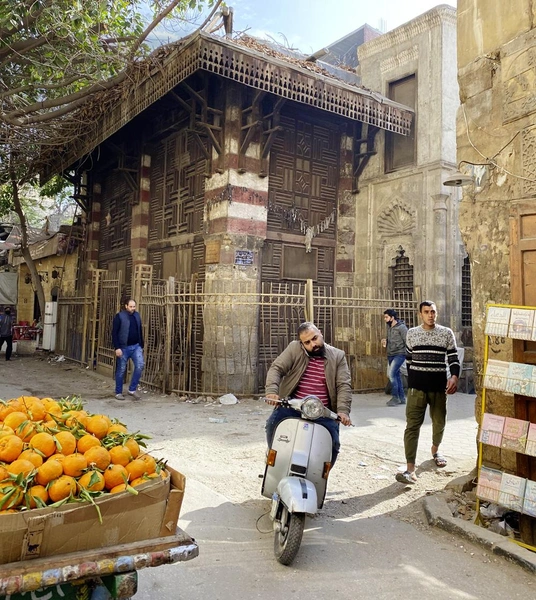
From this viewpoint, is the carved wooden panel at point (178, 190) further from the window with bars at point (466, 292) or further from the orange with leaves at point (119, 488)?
the orange with leaves at point (119, 488)

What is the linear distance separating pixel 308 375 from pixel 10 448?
2358 millimetres

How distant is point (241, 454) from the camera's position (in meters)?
5.73

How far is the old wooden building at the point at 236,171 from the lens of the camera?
948 cm

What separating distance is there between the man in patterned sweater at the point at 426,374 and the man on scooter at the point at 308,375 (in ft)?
4.10

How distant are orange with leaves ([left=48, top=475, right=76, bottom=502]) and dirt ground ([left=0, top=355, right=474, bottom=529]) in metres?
2.53

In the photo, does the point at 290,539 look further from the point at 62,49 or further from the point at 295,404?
the point at 62,49

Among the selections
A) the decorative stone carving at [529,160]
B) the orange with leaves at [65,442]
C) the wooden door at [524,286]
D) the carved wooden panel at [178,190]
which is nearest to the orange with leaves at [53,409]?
the orange with leaves at [65,442]

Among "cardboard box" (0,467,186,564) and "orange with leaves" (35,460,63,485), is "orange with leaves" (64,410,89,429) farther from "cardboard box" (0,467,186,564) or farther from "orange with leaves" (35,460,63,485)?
"cardboard box" (0,467,186,564)

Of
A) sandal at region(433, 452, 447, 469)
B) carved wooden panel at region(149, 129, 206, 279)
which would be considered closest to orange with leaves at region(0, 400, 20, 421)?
sandal at region(433, 452, 447, 469)

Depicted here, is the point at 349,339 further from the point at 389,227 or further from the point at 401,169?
the point at 401,169

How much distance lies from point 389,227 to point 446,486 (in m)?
7.64

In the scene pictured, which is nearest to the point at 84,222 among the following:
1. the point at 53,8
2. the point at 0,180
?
the point at 0,180

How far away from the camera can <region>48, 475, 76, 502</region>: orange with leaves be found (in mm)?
2002

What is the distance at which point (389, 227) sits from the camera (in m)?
11.3
